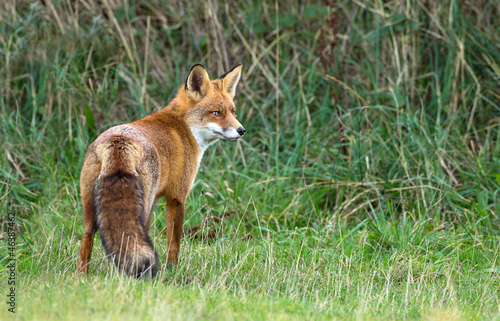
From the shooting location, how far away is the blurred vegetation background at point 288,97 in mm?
6957

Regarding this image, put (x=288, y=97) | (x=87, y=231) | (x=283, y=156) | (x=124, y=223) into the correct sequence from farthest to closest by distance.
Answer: (x=288, y=97)
(x=283, y=156)
(x=87, y=231)
(x=124, y=223)

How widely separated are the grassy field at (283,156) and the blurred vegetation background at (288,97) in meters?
0.04

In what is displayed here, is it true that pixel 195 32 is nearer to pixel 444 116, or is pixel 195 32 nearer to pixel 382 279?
pixel 444 116

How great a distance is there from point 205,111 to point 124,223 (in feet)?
6.37

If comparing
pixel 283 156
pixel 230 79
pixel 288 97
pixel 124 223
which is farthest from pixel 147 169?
pixel 288 97

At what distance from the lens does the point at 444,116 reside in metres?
8.51

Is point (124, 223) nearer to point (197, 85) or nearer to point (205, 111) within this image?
point (205, 111)

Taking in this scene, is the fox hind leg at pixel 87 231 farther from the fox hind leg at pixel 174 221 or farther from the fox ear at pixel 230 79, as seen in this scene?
the fox ear at pixel 230 79

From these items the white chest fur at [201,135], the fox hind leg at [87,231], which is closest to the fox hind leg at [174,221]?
the white chest fur at [201,135]

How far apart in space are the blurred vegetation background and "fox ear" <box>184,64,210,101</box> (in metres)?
1.43

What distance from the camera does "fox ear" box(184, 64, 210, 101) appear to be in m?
5.47

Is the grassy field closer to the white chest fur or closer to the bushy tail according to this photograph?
the bushy tail

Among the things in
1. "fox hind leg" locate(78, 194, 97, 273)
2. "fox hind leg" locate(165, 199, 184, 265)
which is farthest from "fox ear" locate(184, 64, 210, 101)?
"fox hind leg" locate(78, 194, 97, 273)

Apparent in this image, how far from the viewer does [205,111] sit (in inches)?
216
